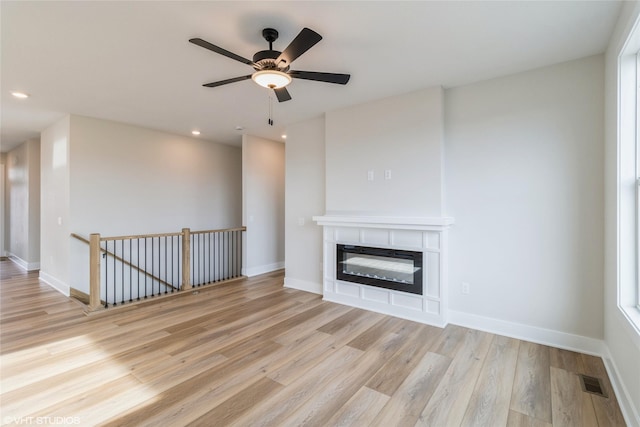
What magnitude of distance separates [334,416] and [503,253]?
240 centimetres

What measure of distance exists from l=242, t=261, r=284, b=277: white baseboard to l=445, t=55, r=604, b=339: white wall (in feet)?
12.1

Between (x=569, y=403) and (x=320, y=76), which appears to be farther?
(x=320, y=76)

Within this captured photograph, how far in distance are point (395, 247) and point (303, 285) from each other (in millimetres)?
1849

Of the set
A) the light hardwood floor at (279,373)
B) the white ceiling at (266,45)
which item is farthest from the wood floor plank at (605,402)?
the white ceiling at (266,45)

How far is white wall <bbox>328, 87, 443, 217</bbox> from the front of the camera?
3465 mm

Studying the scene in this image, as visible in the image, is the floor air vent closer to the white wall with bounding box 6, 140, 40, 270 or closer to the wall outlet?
the wall outlet

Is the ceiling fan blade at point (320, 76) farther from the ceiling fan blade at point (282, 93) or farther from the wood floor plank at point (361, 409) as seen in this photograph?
the wood floor plank at point (361, 409)

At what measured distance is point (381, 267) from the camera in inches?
150

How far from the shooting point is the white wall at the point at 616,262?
6.09 ft

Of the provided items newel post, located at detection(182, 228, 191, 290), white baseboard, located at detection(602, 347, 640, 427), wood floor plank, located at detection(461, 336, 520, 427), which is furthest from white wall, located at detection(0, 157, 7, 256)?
white baseboard, located at detection(602, 347, 640, 427)

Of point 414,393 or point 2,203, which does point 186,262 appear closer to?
point 414,393

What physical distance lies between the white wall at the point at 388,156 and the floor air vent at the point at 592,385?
6.03ft

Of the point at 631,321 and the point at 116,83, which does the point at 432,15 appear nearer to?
the point at 631,321

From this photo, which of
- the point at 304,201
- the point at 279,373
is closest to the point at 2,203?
the point at 304,201
